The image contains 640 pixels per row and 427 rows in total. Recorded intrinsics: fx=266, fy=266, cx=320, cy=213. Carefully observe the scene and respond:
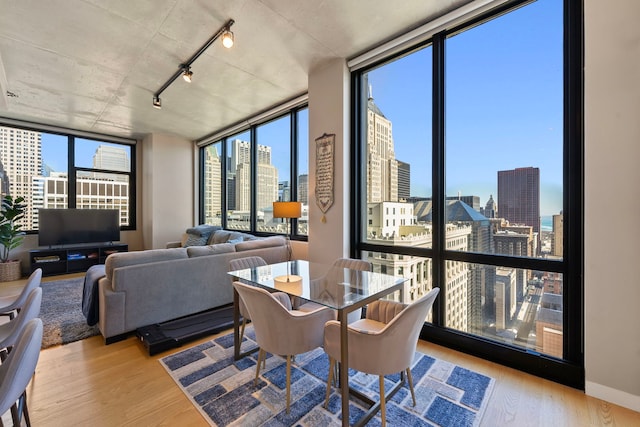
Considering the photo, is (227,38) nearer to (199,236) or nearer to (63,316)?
(63,316)

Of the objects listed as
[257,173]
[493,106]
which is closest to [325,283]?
[493,106]

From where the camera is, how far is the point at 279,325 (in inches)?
65.2

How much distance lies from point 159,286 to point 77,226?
4.22 m

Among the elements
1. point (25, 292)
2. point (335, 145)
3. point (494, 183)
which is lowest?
point (25, 292)

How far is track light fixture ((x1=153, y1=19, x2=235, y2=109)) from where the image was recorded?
2506 mm

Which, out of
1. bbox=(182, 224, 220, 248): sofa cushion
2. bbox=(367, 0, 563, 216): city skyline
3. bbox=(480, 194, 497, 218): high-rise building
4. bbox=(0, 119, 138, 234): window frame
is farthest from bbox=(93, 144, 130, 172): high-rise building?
bbox=(480, 194, 497, 218): high-rise building

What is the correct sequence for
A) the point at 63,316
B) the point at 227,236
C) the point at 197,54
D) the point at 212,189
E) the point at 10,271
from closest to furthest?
the point at 197,54, the point at 63,316, the point at 10,271, the point at 227,236, the point at 212,189

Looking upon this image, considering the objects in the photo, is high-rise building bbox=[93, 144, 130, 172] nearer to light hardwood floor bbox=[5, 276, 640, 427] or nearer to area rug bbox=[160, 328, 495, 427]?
light hardwood floor bbox=[5, 276, 640, 427]

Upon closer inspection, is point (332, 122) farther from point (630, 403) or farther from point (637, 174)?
point (630, 403)

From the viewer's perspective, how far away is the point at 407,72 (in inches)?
117

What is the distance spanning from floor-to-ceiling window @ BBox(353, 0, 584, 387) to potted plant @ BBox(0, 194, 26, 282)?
6.32 metres

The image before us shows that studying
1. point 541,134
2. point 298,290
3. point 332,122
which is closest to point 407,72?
point 332,122

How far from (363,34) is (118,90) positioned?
363 cm

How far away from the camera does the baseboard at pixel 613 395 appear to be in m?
1.71
